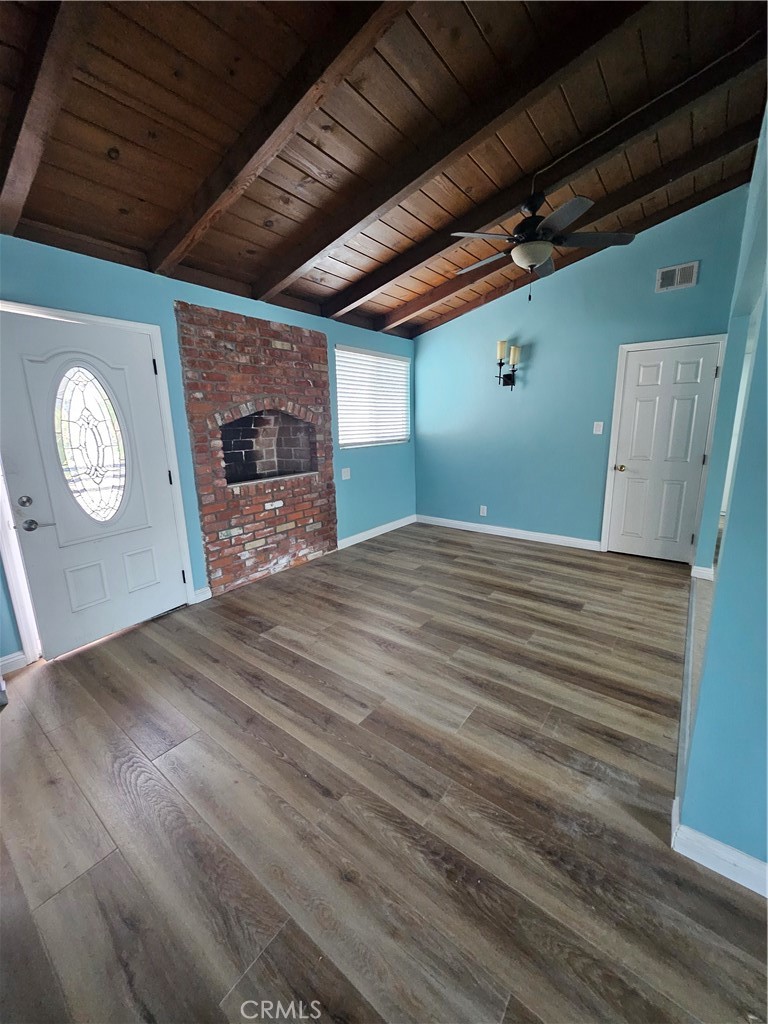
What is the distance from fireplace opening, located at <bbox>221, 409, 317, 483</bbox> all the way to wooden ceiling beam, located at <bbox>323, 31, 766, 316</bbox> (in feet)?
4.88

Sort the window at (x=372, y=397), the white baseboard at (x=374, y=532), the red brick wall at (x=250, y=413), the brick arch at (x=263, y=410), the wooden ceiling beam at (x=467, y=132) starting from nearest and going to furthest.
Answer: the wooden ceiling beam at (x=467, y=132) → the red brick wall at (x=250, y=413) → the brick arch at (x=263, y=410) → the window at (x=372, y=397) → the white baseboard at (x=374, y=532)

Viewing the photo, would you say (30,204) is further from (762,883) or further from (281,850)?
(762,883)

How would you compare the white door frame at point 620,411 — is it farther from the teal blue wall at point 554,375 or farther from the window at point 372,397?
the window at point 372,397

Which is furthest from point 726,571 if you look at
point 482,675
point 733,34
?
point 733,34

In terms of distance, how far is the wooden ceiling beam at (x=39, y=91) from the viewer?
1.32 meters

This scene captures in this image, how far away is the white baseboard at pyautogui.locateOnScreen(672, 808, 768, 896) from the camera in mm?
1157

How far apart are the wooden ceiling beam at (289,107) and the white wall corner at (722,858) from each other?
9.99 feet

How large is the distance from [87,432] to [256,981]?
2.77 meters

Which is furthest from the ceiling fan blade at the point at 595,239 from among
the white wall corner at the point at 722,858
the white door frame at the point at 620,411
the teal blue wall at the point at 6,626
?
the teal blue wall at the point at 6,626

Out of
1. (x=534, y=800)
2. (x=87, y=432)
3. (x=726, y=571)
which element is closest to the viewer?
(x=726, y=571)

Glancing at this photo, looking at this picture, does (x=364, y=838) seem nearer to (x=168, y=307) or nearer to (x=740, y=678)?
(x=740, y=678)

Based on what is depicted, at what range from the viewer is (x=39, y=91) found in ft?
4.85

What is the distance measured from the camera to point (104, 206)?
2.25 m

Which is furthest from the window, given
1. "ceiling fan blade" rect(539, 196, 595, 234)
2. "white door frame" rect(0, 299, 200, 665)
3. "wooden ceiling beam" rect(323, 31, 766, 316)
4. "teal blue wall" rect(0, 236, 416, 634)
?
"ceiling fan blade" rect(539, 196, 595, 234)
